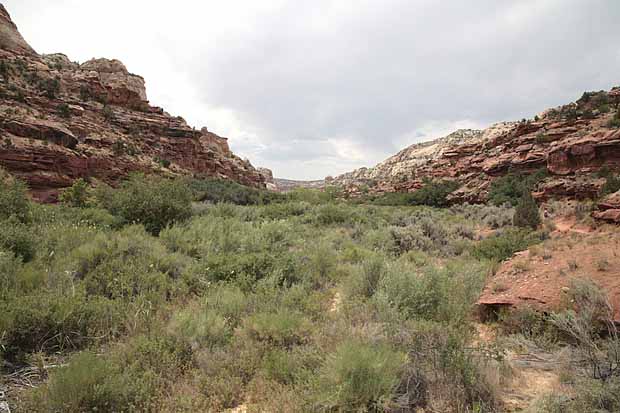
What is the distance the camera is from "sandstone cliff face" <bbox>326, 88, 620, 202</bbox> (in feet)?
49.3

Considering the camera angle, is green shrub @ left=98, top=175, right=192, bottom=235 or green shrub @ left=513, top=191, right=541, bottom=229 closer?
green shrub @ left=98, top=175, right=192, bottom=235

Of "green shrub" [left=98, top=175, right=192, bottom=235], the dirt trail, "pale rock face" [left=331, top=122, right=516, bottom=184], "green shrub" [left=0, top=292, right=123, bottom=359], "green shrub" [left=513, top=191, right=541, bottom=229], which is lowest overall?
the dirt trail

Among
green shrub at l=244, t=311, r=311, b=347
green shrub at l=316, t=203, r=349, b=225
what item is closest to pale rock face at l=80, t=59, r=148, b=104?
green shrub at l=316, t=203, r=349, b=225

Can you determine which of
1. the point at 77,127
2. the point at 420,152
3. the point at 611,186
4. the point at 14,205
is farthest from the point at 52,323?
the point at 420,152

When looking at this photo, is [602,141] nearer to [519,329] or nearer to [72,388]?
[519,329]

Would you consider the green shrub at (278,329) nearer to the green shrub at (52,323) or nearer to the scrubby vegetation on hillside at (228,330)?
the scrubby vegetation on hillside at (228,330)

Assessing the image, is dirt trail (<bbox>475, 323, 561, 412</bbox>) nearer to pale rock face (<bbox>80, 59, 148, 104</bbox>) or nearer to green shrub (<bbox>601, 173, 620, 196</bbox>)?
green shrub (<bbox>601, 173, 620, 196</bbox>)

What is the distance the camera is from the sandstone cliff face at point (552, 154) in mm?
15016

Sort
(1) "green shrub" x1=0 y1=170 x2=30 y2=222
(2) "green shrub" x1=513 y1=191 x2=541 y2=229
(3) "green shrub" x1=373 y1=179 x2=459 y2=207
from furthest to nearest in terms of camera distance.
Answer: (3) "green shrub" x1=373 y1=179 x2=459 y2=207, (2) "green shrub" x1=513 y1=191 x2=541 y2=229, (1) "green shrub" x1=0 y1=170 x2=30 y2=222

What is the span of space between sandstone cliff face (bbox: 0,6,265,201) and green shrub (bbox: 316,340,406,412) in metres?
22.0

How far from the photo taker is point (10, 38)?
28.2 m

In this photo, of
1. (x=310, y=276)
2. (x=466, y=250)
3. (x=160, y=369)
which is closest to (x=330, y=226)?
(x=466, y=250)

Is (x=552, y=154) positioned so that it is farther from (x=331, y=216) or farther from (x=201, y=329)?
(x=201, y=329)

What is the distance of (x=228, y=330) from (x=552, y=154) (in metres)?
21.4
